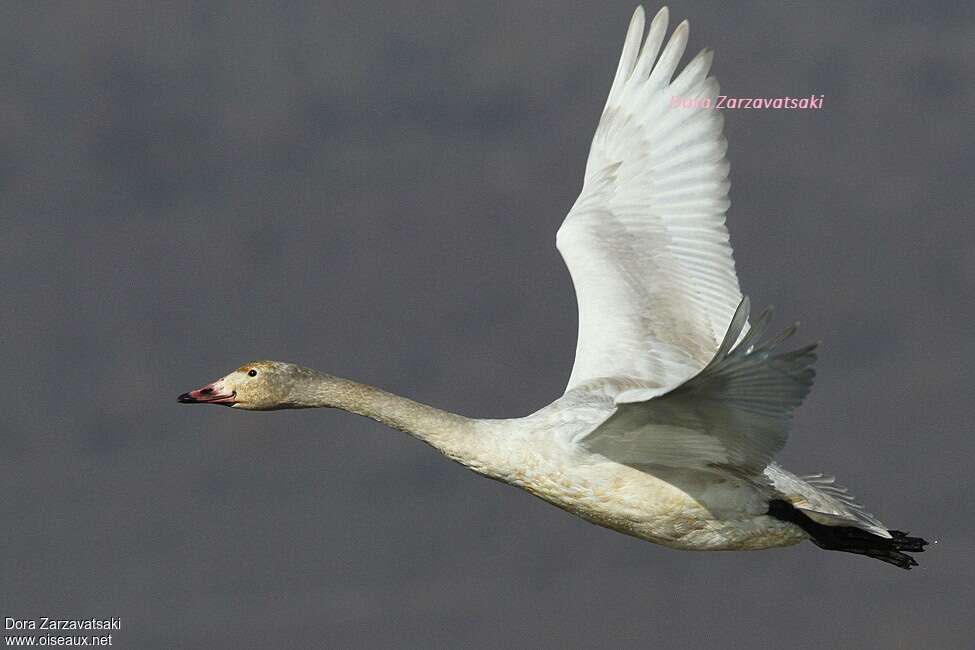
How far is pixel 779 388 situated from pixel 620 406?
3.46 feet

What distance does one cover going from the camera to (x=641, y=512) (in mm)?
11516

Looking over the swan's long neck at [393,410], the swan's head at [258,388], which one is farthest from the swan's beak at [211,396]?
the swan's long neck at [393,410]

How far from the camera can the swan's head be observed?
39.2 feet

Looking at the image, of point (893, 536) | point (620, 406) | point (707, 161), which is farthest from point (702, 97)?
point (620, 406)

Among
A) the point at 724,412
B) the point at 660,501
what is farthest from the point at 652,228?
the point at 724,412

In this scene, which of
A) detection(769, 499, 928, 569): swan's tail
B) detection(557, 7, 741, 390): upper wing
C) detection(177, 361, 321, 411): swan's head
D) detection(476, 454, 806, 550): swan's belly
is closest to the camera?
detection(476, 454, 806, 550): swan's belly

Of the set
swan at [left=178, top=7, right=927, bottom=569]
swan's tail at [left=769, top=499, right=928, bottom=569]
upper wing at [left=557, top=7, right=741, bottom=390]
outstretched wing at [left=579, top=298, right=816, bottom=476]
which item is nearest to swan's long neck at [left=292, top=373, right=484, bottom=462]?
swan at [left=178, top=7, right=927, bottom=569]

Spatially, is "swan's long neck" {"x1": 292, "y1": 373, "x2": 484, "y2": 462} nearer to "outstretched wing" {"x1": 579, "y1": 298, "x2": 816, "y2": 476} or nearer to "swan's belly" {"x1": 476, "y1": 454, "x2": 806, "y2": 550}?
"swan's belly" {"x1": 476, "y1": 454, "x2": 806, "y2": 550}

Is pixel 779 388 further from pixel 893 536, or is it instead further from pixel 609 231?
pixel 609 231

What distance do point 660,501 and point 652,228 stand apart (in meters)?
3.95

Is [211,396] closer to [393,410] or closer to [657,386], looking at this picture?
[393,410]

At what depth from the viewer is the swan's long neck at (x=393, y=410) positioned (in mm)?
11406

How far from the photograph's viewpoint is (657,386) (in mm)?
12883

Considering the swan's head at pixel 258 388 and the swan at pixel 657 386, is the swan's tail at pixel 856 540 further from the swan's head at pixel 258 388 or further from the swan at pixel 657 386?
the swan's head at pixel 258 388
